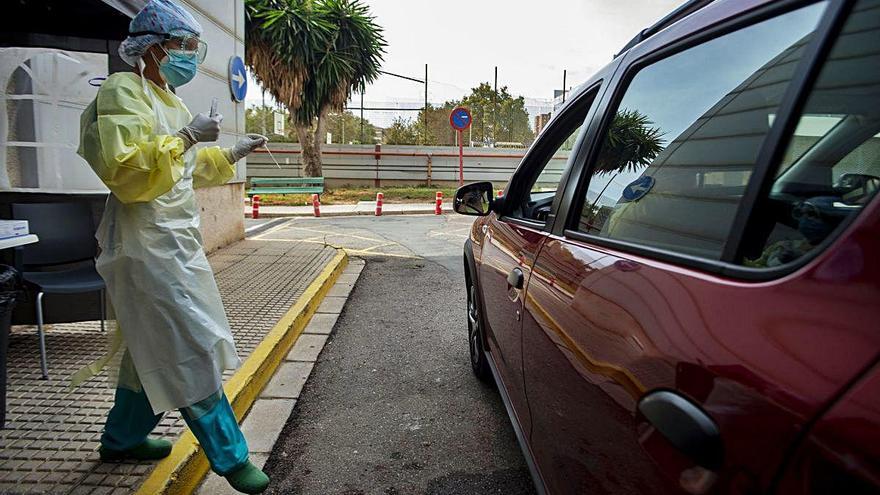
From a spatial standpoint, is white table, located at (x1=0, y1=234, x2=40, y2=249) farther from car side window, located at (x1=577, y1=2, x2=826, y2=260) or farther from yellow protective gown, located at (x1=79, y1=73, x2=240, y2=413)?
car side window, located at (x1=577, y1=2, x2=826, y2=260)

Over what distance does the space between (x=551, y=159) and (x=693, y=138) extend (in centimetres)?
141

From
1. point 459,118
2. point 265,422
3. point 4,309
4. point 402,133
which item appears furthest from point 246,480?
point 402,133

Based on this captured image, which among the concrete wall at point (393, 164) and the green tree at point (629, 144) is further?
the concrete wall at point (393, 164)

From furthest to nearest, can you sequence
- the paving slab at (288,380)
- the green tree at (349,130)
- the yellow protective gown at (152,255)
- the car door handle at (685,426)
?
1. the green tree at (349,130)
2. the paving slab at (288,380)
3. the yellow protective gown at (152,255)
4. the car door handle at (685,426)

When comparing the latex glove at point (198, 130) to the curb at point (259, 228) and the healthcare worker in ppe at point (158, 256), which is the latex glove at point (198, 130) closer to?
the healthcare worker in ppe at point (158, 256)

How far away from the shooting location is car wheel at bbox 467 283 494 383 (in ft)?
11.0

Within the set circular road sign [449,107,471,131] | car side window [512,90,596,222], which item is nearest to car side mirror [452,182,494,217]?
car side window [512,90,596,222]

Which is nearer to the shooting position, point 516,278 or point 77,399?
point 516,278

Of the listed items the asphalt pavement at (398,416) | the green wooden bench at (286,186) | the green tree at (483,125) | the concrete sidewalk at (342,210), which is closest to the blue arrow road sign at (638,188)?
the asphalt pavement at (398,416)

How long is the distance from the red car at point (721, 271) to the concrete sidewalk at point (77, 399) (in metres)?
1.88

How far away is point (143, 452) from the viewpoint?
2438 mm

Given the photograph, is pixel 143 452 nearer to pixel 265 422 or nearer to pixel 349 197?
pixel 265 422

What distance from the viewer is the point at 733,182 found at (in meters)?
1.23

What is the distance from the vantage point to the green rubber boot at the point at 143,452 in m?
2.40
